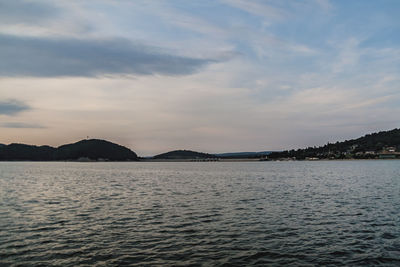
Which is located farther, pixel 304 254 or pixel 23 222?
pixel 23 222

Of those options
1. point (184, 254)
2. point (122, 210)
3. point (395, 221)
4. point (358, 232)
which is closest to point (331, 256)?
point (358, 232)

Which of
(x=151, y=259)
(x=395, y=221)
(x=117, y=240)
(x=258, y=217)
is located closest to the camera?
(x=151, y=259)

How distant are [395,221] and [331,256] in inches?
672

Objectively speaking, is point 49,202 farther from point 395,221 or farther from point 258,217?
point 395,221

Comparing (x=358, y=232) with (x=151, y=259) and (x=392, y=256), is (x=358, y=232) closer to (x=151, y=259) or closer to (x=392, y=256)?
(x=392, y=256)

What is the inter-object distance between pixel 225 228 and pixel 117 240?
10959 mm

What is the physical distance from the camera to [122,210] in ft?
141

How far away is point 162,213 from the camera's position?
4059 cm

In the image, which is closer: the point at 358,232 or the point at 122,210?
the point at 358,232

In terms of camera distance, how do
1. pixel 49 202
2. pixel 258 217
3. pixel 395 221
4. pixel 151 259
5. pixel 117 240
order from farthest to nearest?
pixel 49 202, pixel 258 217, pixel 395 221, pixel 117 240, pixel 151 259

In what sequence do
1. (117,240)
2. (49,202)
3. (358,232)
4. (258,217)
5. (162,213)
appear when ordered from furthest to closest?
(49,202)
(162,213)
(258,217)
(358,232)
(117,240)

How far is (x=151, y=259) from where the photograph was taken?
73.2 feet

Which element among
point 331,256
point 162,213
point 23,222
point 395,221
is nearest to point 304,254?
point 331,256

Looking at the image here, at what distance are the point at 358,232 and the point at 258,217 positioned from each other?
11.2m
